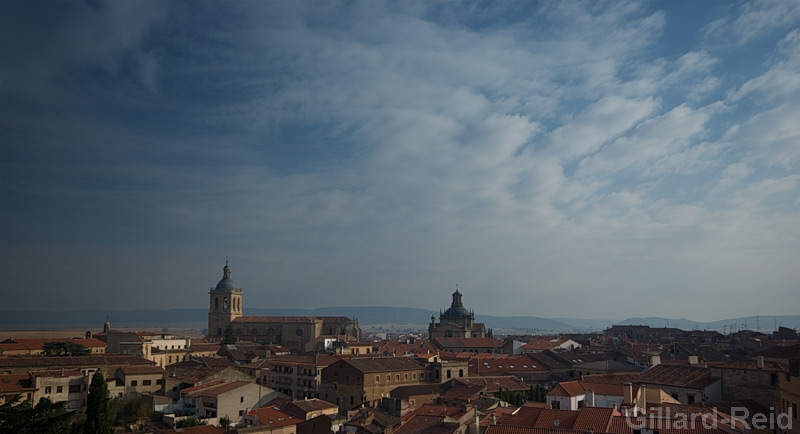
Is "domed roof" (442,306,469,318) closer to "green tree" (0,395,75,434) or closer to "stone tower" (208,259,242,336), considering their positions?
"stone tower" (208,259,242,336)

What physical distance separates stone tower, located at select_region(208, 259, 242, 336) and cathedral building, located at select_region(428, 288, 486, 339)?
1611 inches

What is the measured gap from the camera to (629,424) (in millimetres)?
29625

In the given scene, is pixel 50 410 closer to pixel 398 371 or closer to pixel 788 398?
pixel 788 398

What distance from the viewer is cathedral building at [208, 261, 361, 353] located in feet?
405

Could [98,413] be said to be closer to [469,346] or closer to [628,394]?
[628,394]

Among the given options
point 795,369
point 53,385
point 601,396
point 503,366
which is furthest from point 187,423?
point 503,366

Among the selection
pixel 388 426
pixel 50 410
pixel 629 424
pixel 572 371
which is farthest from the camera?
pixel 572 371

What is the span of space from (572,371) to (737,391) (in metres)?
27.6

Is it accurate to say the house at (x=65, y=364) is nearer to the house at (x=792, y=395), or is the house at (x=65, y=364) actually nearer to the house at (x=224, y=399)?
the house at (x=224, y=399)

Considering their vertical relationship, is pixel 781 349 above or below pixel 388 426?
above

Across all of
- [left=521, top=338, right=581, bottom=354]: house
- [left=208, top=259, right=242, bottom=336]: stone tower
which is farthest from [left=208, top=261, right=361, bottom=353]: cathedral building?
[left=521, top=338, right=581, bottom=354]: house

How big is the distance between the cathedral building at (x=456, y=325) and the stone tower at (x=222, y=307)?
40922mm

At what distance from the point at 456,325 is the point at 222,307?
48.2m

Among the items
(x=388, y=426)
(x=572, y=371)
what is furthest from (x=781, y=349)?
(x=388, y=426)
